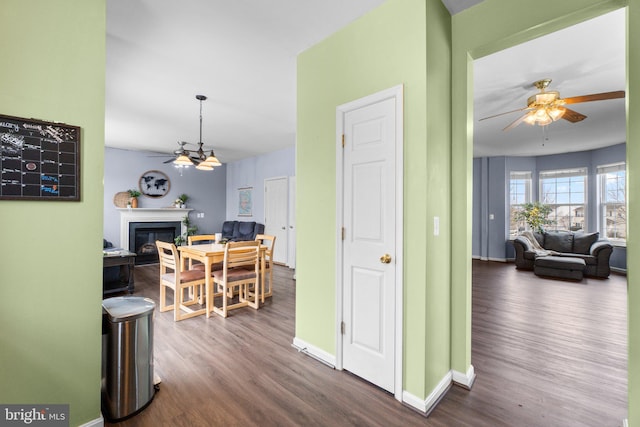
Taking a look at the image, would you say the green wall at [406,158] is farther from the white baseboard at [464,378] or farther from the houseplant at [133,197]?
the houseplant at [133,197]

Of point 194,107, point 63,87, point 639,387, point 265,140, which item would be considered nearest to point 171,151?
point 265,140

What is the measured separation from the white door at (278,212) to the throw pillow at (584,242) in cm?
630

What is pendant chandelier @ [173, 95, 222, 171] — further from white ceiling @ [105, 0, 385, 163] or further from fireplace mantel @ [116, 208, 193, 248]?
fireplace mantel @ [116, 208, 193, 248]

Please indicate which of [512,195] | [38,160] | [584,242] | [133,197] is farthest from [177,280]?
[512,195]

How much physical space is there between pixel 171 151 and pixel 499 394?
291 inches

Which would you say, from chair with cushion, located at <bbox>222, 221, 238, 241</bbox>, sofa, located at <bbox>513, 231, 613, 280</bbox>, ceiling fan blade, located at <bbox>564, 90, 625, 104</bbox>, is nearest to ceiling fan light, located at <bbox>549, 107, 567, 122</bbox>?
ceiling fan blade, located at <bbox>564, 90, 625, 104</bbox>

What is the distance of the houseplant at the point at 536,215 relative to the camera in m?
7.11

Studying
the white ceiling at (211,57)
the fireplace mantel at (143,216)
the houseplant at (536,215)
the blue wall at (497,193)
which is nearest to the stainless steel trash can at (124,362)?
the white ceiling at (211,57)

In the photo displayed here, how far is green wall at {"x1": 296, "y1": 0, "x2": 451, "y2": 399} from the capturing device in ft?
6.10

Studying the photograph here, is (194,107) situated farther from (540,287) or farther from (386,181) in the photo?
(540,287)

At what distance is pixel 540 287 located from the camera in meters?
4.97

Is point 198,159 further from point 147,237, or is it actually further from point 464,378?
point 464,378

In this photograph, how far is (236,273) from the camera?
3643 millimetres

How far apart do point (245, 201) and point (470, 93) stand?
21.5ft
